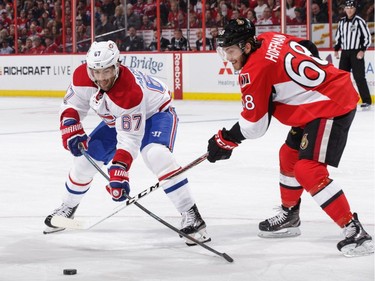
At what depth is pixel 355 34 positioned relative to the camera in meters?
10.8

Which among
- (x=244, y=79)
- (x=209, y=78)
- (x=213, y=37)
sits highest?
(x=244, y=79)

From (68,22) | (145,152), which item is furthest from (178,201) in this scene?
(68,22)

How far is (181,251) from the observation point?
3.86m

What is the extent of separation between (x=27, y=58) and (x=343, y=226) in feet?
40.5

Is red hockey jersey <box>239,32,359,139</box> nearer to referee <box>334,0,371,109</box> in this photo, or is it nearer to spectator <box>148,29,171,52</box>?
referee <box>334,0,371,109</box>

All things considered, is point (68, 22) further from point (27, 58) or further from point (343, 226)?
point (343, 226)

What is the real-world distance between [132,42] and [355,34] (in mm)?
4265

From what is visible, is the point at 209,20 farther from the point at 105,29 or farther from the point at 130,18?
the point at 105,29

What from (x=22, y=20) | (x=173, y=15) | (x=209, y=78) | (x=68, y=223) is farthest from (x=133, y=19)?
(x=68, y=223)

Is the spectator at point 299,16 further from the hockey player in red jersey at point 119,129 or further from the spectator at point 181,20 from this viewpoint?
the hockey player in red jersey at point 119,129

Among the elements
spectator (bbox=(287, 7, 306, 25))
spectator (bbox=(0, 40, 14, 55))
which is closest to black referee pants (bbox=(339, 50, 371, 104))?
spectator (bbox=(287, 7, 306, 25))

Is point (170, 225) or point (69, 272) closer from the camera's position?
point (69, 272)

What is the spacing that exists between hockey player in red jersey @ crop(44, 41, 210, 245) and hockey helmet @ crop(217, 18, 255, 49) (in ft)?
1.54

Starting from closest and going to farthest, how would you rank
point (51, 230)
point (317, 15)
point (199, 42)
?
point (51, 230), point (317, 15), point (199, 42)
